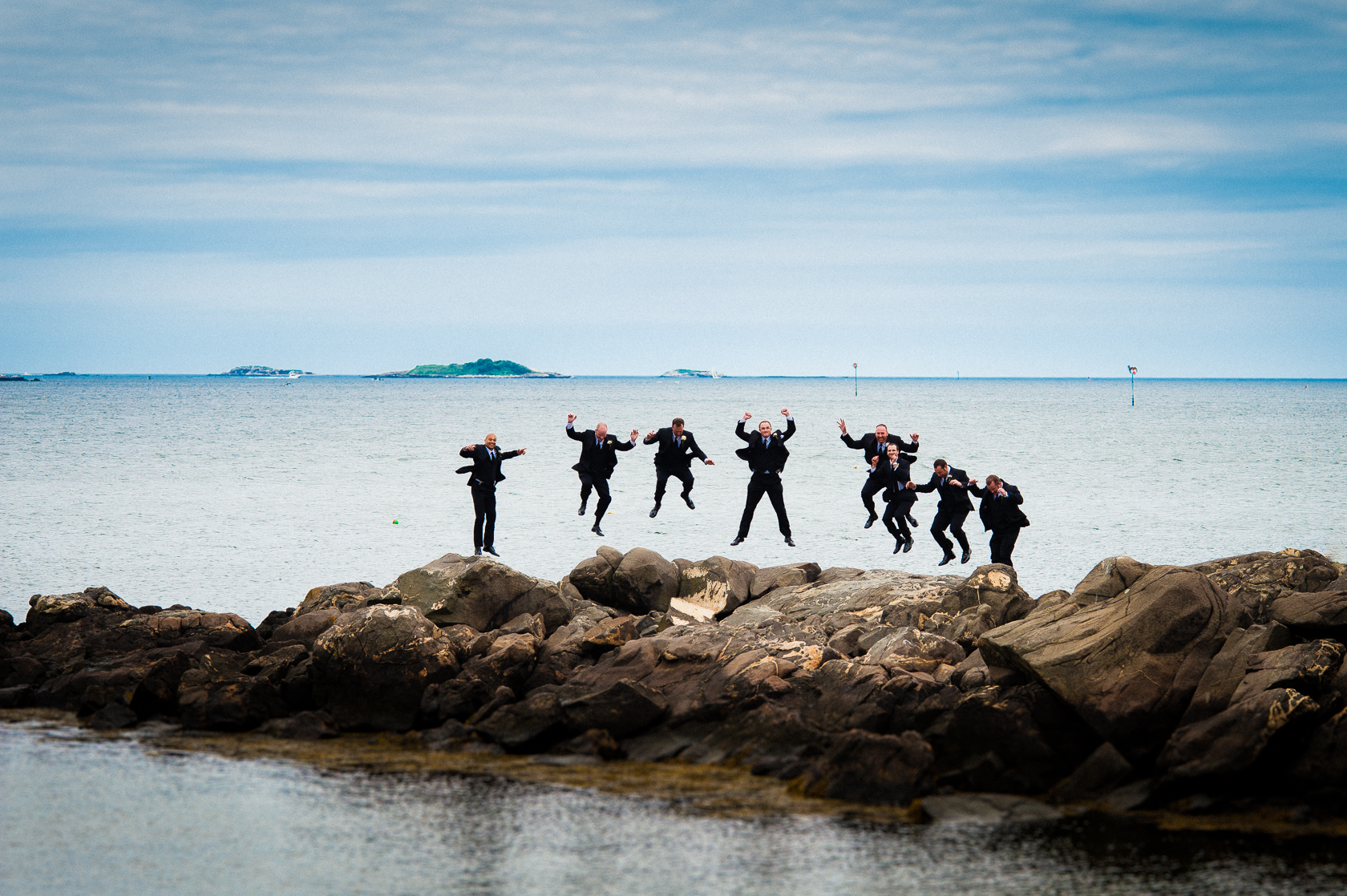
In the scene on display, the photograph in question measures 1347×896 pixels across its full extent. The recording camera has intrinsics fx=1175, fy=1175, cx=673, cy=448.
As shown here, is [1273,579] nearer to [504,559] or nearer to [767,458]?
[767,458]

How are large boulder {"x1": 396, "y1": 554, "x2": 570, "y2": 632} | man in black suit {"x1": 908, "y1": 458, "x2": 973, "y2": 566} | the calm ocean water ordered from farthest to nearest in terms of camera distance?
the calm ocean water, man in black suit {"x1": 908, "y1": 458, "x2": 973, "y2": 566}, large boulder {"x1": 396, "y1": 554, "x2": 570, "y2": 632}

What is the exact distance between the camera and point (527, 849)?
32.8 feet

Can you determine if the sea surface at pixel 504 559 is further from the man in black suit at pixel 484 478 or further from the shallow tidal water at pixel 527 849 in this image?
the man in black suit at pixel 484 478

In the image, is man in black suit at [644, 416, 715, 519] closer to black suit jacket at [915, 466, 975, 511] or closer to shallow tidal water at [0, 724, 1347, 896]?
black suit jacket at [915, 466, 975, 511]

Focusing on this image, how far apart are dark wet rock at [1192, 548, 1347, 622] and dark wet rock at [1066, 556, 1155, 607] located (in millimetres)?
928

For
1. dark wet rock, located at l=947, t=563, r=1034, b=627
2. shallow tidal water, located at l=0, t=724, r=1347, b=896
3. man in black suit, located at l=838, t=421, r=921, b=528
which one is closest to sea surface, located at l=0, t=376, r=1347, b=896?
shallow tidal water, located at l=0, t=724, r=1347, b=896

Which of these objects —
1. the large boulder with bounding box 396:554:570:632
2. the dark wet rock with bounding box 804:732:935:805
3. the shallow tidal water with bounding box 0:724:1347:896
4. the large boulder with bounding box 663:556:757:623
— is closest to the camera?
the shallow tidal water with bounding box 0:724:1347:896

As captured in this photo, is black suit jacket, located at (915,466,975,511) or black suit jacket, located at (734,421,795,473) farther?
black suit jacket, located at (734,421,795,473)

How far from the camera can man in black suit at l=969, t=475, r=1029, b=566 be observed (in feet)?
63.6

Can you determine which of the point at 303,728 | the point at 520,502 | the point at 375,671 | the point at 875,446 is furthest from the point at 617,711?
the point at 520,502

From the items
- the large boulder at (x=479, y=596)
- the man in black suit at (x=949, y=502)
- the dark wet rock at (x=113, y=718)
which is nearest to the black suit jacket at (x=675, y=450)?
the man in black suit at (x=949, y=502)

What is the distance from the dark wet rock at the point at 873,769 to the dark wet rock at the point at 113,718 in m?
8.06

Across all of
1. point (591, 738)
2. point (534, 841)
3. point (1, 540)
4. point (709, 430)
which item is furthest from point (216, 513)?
point (709, 430)

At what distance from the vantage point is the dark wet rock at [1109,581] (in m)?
13.9
